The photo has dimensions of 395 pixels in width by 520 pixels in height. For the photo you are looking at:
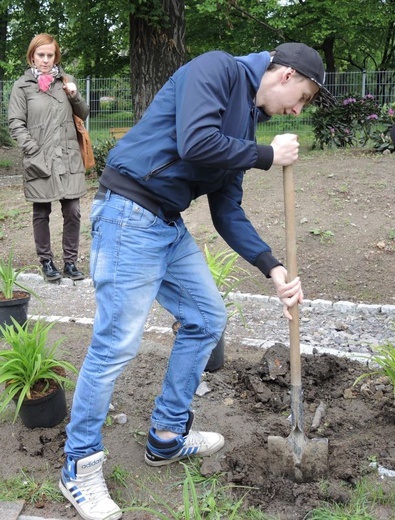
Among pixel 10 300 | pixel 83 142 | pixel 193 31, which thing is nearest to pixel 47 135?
pixel 83 142

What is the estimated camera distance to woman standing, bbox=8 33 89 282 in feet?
19.3

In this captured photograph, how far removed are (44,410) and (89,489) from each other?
2.50 feet

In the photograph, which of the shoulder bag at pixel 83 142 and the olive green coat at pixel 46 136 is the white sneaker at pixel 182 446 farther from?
the shoulder bag at pixel 83 142

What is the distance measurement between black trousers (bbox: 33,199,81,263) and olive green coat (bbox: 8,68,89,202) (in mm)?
128

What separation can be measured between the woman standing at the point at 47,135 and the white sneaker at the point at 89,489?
3724 mm

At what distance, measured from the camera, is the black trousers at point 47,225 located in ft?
20.3

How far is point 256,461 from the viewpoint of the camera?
3020mm

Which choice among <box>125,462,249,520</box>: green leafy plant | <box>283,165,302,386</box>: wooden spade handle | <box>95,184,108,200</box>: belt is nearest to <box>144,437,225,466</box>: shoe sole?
<box>125,462,249,520</box>: green leafy plant

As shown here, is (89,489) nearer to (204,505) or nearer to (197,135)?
(204,505)

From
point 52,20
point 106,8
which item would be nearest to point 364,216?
point 106,8

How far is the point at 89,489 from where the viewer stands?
2.71 meters

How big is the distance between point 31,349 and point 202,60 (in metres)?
1.78

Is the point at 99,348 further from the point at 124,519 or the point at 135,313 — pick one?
the point at 124,519

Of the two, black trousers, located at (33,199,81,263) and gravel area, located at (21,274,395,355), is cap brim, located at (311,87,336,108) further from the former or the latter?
black trousers, located at (33,199,81,263)
